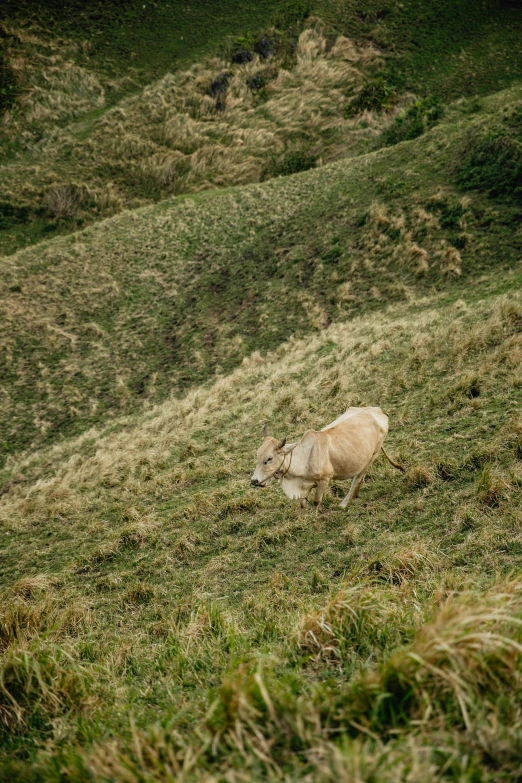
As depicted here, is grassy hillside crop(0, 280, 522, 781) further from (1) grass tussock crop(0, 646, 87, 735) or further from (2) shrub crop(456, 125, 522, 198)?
(2) shrub crop(456, 125, 522, 198)

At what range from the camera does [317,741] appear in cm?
274

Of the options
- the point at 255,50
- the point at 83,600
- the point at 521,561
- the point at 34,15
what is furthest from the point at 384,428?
the point at 34,15

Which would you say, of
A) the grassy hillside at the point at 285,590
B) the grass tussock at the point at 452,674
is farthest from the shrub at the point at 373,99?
the grass tussock at the point at 452,674

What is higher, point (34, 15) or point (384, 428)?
point (34, 15)

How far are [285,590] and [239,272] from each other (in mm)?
23460

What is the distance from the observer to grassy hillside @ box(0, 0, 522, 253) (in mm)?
44562

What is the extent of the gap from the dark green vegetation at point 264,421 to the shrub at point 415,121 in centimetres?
27

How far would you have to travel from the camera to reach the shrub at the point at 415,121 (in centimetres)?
3381

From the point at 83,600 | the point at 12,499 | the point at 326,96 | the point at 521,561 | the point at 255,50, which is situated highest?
the point at 255,50

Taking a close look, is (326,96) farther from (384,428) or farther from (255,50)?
(384,428)

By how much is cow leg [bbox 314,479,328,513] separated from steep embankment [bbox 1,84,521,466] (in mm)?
13536

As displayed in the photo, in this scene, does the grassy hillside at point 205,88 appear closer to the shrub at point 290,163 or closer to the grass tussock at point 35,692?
the shrub at point 290,163

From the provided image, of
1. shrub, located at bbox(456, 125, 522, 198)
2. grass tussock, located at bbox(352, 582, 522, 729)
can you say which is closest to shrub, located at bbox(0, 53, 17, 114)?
shrub, located at bbox(456, 125, 522, 198)

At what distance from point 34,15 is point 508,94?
54.6 m
